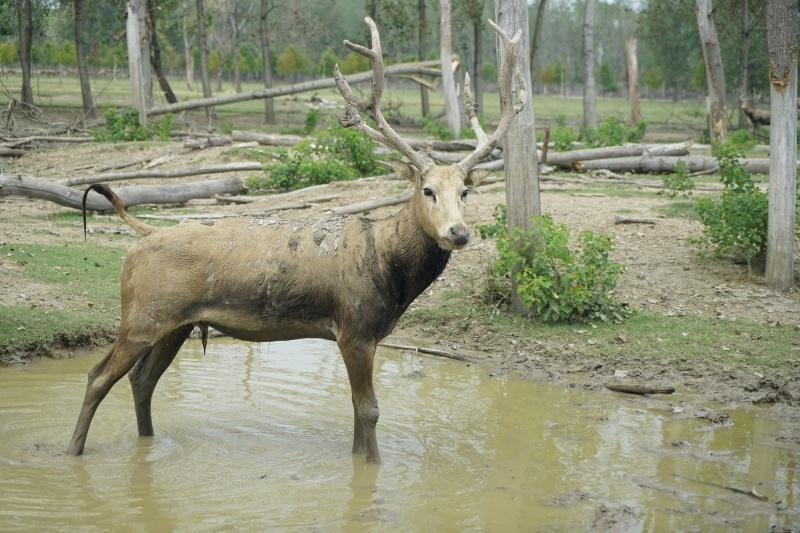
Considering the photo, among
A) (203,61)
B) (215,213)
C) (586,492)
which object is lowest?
(586,492)

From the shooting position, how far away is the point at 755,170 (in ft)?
61.0

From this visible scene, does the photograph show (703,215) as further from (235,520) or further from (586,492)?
(235,520)

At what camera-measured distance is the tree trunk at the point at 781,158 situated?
35.6 ft

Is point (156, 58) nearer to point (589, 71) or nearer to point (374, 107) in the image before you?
point (589, 71)

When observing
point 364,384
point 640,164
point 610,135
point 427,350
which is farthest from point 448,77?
point 364,384

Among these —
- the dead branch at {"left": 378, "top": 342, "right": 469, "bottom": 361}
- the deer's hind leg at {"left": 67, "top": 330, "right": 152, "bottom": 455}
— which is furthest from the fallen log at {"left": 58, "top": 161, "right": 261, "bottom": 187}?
the deer's hind leg at {"left": 67, "top": 330, "right": 152, "bottom": 455}

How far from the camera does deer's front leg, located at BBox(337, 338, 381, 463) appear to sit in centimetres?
Result: 671

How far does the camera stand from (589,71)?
3191 centimetres

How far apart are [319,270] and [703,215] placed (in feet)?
22.1

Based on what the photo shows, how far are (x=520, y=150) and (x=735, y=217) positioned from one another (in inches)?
121

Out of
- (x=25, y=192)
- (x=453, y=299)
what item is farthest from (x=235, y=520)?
(x=25, y=192)

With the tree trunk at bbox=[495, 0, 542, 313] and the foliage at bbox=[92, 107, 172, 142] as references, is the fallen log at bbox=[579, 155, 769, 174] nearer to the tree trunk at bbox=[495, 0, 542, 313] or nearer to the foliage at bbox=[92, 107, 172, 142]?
the tree trunk at bbox=[495, 0, 542, 313]

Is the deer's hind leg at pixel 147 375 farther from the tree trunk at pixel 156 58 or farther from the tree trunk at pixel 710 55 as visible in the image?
the tree trunk at pixel 156 58

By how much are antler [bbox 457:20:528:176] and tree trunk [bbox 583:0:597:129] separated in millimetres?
23793
